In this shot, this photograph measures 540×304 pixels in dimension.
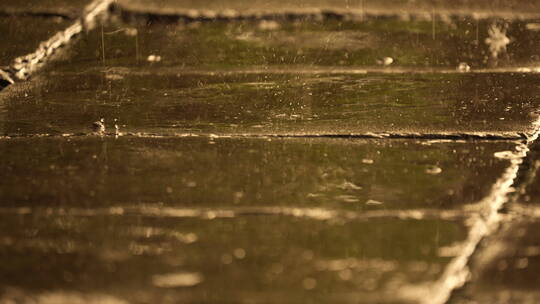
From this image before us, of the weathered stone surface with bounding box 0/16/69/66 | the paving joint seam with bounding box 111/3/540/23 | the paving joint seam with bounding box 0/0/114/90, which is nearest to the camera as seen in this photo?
the paving joint seam with bounding box 0/0/114/90

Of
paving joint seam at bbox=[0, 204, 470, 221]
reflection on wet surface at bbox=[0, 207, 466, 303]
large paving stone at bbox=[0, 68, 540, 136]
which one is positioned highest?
large paving stone at bbox=[0, 68, 540, 136]

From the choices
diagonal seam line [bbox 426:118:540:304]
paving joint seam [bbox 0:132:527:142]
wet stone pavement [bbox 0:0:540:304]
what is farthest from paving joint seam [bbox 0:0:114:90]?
diagonal seam line [bbox 426:118:540:304]

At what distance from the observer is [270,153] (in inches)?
Answer: 77.5

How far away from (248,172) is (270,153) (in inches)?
5.2

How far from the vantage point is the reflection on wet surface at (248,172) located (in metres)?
1.72

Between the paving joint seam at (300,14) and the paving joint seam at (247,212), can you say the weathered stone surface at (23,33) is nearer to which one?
the paving joint seam at (300,14)

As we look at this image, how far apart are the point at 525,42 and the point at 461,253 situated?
5.12 ft

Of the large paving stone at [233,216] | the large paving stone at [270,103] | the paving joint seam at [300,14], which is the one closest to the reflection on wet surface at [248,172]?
the large paving stone at [233,216]

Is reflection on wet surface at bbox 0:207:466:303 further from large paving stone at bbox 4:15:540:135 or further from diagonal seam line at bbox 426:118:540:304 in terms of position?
large paving stone at bbox 4:15:540:135

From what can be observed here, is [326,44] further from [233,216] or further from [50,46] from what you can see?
[233,216]

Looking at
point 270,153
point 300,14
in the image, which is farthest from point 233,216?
point 300,14

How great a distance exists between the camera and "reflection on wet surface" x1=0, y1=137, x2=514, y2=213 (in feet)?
5.65

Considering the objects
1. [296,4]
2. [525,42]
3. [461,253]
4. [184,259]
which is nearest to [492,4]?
[525,42]

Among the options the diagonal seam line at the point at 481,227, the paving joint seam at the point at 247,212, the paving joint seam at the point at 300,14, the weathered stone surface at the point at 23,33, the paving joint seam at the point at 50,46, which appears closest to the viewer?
the diagonal seam line at the point at 481,227
